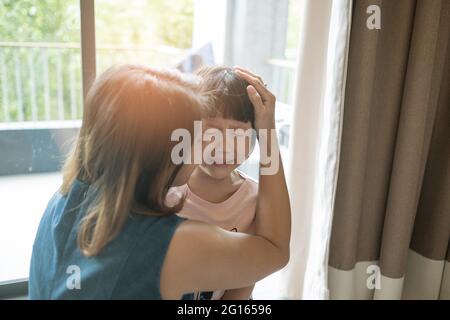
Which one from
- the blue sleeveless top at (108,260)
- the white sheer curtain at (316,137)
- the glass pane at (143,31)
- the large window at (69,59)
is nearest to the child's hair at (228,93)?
the blue sleeveless top at (108,260)

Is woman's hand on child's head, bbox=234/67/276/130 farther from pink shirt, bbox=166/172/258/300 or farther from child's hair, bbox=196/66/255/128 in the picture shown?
A: pink shirt, bbox=166/172/258/300

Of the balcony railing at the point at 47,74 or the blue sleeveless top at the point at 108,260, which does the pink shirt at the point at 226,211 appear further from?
the balcony railing at the point at 47,74

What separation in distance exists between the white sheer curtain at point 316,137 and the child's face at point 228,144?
1.59 ft

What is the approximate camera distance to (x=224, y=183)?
1.04 meters

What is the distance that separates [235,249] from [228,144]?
11.9 inches

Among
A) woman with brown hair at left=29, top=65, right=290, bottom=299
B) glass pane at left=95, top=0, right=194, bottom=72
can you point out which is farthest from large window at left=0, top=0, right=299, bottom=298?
woman with brown hair at left=29, top=65, right=290, bottom=299

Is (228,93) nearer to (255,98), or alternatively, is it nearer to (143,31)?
(255,98)

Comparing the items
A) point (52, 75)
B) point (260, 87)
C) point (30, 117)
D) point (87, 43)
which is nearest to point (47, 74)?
point (52, 75)

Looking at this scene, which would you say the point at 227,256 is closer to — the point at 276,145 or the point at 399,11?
the point at 276,145

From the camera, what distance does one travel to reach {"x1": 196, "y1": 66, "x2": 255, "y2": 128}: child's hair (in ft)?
2.94

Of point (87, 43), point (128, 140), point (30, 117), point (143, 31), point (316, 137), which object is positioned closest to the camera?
point (128, 140)

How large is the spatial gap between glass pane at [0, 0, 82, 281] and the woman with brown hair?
1324 millimetres

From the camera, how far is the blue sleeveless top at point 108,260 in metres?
0.67
